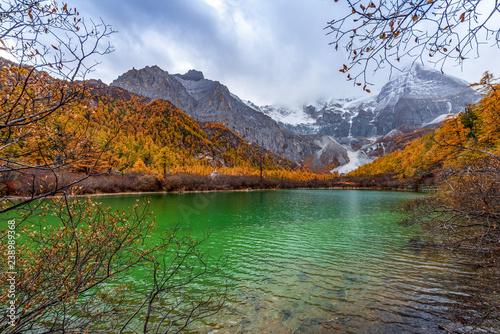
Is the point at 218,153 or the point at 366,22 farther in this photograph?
the point at 218,153

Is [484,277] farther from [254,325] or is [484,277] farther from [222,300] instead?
[222,300]

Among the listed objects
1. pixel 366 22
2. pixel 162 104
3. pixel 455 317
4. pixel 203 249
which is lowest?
pixel 203 249

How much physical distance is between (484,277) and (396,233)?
23.6 ft

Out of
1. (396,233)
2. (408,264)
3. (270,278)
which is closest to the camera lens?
(270,278)

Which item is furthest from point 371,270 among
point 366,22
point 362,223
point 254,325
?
point 362,223

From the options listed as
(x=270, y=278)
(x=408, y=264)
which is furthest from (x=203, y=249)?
(x=408, y=264)

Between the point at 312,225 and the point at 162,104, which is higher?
Answer: the point at 162,104

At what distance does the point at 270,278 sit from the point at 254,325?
8.80 ft

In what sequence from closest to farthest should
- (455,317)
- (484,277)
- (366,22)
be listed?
(366,22)
(455,317)
(484,277)

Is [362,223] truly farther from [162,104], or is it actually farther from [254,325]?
[162,104]

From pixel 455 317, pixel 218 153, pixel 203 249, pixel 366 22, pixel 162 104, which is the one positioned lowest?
pixel 203 249

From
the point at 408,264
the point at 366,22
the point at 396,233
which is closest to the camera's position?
the point at 366,22

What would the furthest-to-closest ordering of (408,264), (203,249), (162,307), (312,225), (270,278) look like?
(312,225)
(203,249)
(408,264)
(270,278)
(162,307)

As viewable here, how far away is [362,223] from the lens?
17297 millimetres
